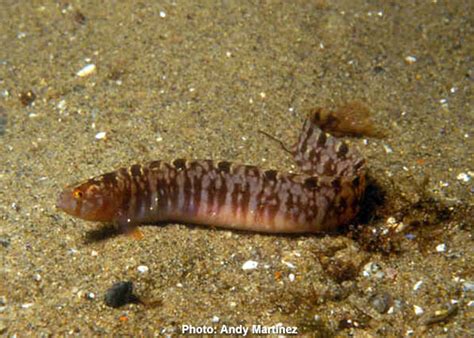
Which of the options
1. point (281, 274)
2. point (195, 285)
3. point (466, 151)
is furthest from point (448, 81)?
point (195, 285)

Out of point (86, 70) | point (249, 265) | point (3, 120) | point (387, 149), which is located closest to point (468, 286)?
point (249, 265)

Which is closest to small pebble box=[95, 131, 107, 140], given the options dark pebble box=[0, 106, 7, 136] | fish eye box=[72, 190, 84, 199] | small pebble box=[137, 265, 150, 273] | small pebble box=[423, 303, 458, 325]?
dark pebble box=[0, 106, 7, 136]

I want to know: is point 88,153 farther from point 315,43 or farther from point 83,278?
point 315,43

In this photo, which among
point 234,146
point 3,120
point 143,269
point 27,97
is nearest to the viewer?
point 143,269

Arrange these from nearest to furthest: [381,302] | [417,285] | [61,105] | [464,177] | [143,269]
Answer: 1. [381,302]
2. [417,285]
3. [143,269]
4. [464,177]
5. [61,105]

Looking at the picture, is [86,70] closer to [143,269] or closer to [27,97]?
[27,97]

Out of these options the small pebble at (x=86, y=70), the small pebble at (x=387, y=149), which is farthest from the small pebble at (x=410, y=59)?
the small pebble at (x=86, y=70)

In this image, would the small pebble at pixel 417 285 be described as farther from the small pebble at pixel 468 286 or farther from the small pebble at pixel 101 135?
the small pebble at pixel 101 135

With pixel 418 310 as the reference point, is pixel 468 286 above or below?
above
